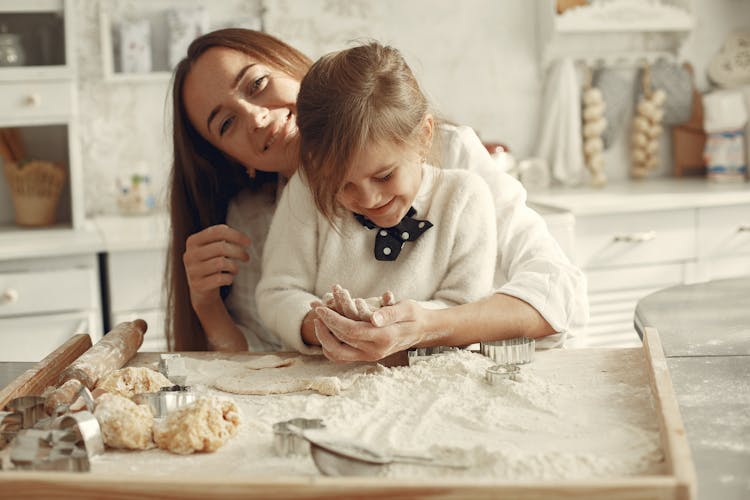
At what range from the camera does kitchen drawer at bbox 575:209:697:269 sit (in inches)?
116

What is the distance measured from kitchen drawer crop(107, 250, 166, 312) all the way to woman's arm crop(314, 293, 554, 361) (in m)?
1.48

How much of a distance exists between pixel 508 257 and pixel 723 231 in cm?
169

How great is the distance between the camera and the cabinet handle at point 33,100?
280 cm

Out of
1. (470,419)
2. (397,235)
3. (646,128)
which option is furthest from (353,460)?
(646,128)

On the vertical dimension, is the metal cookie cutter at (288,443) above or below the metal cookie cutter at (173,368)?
above

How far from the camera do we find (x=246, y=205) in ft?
6.59

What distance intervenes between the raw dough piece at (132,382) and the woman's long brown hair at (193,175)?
0.66 m

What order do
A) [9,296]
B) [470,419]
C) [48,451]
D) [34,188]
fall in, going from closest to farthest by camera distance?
[48,451]
[470,419]
[9,296]
[34,188]

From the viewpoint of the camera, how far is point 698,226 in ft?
9.98

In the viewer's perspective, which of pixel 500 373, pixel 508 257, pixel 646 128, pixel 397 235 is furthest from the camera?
pixel 646 128

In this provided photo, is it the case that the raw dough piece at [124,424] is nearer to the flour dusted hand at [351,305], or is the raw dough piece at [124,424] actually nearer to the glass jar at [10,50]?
the flour dusted hand at [351,305]

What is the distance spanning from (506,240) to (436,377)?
0.47 meters

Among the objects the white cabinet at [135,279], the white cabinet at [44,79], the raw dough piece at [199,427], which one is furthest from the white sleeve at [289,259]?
the white cabinet at [44,79]

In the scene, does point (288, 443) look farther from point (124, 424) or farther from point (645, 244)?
point (645, 244)
